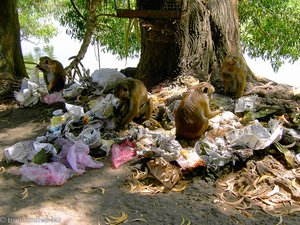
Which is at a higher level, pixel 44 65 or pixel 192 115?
pixel 44 65

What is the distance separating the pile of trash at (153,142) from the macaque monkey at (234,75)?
17 cm

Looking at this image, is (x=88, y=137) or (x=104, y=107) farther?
(x=104, y=107)

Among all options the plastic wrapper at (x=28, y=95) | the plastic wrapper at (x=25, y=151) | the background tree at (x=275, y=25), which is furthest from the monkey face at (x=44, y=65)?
the background tree at (x=275, y=25)

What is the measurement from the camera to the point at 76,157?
3789 mm

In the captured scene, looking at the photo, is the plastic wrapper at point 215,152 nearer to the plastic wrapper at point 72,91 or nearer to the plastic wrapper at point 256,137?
the plastic wrapper at point 256,137

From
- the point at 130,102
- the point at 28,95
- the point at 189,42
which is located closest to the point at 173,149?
the point at 130,102

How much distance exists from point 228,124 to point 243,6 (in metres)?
6.19

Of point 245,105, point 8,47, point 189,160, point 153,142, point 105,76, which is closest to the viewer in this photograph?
point 189,160

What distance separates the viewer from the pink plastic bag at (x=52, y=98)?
5645 millimetres

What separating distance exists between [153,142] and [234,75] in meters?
1.70

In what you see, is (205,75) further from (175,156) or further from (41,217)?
(41,217)

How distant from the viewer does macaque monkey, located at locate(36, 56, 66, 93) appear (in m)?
6.01

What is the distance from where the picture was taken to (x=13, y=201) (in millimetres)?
3195

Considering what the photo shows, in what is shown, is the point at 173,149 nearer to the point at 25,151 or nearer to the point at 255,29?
the point at 25,151
